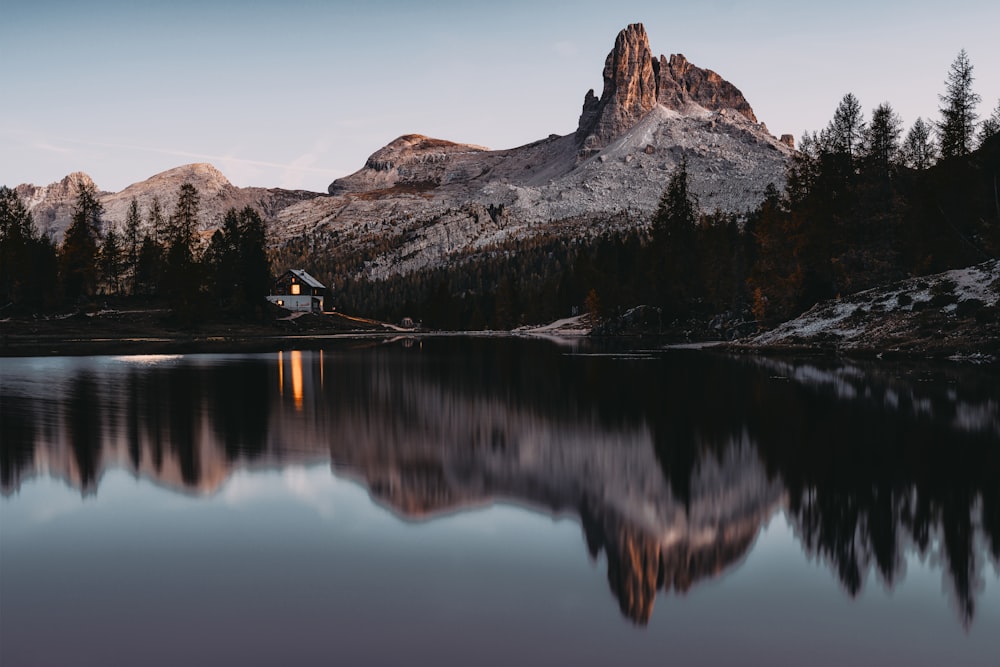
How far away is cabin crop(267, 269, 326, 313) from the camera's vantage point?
16575 centimetres

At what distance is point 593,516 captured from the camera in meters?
11.3

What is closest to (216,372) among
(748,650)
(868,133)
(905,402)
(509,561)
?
(905,402)

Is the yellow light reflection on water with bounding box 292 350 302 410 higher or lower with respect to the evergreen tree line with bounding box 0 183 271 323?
lower

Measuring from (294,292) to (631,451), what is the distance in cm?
15720

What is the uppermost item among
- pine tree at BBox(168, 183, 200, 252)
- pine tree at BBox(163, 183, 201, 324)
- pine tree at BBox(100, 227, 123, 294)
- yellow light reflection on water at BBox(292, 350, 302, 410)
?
pine tree at BBox(168, 183, 200, 252)

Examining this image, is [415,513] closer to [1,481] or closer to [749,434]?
[1,481]

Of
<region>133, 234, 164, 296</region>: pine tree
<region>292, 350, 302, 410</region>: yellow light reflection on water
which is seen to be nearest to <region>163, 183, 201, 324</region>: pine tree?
<region>133, 234, 164, 296</region>: pine tree

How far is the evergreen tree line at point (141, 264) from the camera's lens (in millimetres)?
105500

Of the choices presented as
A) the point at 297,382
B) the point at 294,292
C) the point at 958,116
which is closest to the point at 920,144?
the point at 958,116

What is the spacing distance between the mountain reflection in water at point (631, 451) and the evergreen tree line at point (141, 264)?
254ft

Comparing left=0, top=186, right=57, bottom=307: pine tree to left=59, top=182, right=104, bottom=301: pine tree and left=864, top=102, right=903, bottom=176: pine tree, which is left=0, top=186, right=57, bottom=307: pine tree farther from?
left=864, top=102, right=903, bottom=176: pine tree

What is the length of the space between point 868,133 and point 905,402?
52.2m

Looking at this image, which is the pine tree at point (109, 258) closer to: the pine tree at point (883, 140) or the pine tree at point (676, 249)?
the pine tree at point (676, 249)

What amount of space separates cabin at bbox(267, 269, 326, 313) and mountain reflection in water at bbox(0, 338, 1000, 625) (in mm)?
132806
